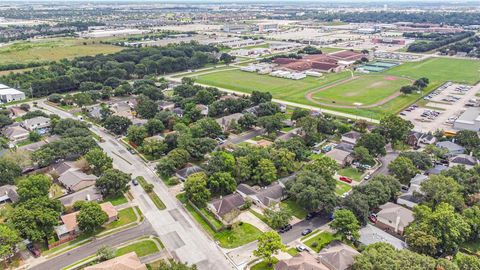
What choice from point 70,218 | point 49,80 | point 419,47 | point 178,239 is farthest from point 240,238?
point 419,47

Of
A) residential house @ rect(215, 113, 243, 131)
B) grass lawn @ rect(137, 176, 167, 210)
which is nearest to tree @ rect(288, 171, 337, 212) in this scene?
grass lawn @ rect(137, 176, 167, 210)

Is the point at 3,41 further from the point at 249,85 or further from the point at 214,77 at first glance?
the point at 249,85

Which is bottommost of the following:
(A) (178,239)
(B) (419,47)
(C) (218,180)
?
(A) (178,239)

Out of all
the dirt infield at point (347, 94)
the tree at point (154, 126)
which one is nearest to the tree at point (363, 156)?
the dirt infield at point (347, 94)

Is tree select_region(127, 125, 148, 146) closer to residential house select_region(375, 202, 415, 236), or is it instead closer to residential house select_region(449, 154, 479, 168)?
residential house select_region(375, 202, 415, 236)

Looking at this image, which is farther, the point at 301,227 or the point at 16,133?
the point at 16,133

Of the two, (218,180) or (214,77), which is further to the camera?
(214,77)

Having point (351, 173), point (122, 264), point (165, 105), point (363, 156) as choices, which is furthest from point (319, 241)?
point (165, 105)

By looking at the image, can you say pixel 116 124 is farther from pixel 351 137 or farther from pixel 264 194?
pixel 351 137
